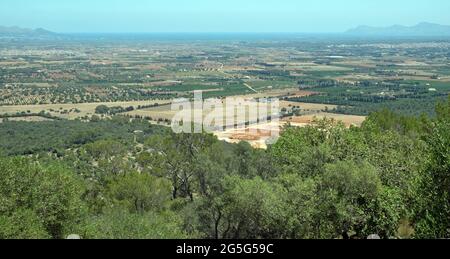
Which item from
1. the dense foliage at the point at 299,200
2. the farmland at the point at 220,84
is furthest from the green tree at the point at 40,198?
the farmland at the point at 220,84

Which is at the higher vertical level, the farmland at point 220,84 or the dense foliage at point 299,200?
the dense foliage at point 299,200

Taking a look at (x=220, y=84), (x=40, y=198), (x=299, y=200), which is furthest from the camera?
(x=220, y=84)

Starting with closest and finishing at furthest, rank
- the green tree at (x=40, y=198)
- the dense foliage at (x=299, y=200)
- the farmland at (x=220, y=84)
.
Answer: the dense foliage at (x=299, y=200), the green tree at (x=40, y=198), the farmland at (x=220, y=84)

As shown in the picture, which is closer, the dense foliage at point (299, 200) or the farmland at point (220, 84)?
the dense foliage at point (299, 200)

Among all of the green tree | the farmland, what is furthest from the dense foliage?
the farmland

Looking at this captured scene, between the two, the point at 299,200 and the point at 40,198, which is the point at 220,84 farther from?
the point at 299,200

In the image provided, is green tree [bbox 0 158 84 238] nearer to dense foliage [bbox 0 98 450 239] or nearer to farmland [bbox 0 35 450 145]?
dense foliage [bbox 0 98 450 239]

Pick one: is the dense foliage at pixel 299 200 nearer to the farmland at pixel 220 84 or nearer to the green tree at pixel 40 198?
the green tree at pixel 40 198

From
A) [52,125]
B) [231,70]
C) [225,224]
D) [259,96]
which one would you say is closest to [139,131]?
[52,125]

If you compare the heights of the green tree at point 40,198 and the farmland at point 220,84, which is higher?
the green tree at point 40,198

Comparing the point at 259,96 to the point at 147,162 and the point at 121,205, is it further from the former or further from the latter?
the point at 121,205

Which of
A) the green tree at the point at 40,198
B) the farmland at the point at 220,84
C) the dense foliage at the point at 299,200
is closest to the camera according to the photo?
the dense foliage at the point at 299,200

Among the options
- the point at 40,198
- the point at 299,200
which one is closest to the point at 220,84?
the point at 40,198
